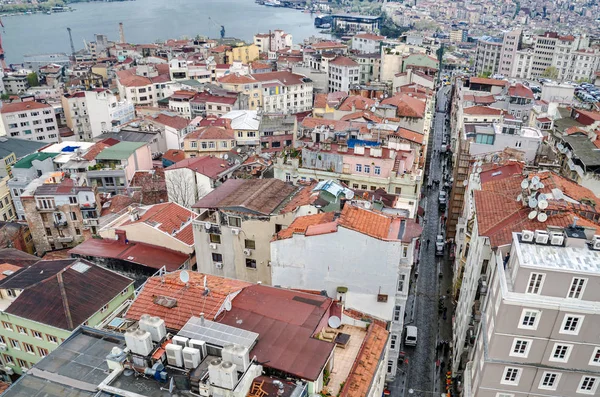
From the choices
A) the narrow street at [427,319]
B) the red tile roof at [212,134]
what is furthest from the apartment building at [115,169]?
the narrow street at [427,319]

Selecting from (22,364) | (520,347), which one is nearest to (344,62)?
(22,364)

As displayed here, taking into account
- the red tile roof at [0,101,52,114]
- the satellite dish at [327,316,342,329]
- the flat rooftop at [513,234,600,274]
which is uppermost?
the flat rooftop at [513,234,600,274]

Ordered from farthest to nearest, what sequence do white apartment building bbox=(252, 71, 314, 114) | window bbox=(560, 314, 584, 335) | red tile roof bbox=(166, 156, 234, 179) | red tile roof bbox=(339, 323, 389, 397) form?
white apartment building bbox=(252, 71, 314, 114) < red tile roof bbox=(166, 156, 234, 179) < window bbox=(560, 314, 584, 335) < red tile roof bbox=(339, 323, 389, 397)

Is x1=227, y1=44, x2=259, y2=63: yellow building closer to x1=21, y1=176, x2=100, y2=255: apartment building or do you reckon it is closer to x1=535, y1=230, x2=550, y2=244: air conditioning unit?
x1=21, y1=176, x2=100, y2=255: apartment building

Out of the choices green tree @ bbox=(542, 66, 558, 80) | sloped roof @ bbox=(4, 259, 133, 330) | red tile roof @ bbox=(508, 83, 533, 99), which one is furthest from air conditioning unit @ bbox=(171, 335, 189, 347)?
green tree @ bbox=(542, 66, 558, 80)

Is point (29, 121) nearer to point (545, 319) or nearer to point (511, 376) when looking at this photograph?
point (511, 376)

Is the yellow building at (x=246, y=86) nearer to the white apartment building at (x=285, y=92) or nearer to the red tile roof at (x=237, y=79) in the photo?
the red tile roof at (x=237, y=79)
